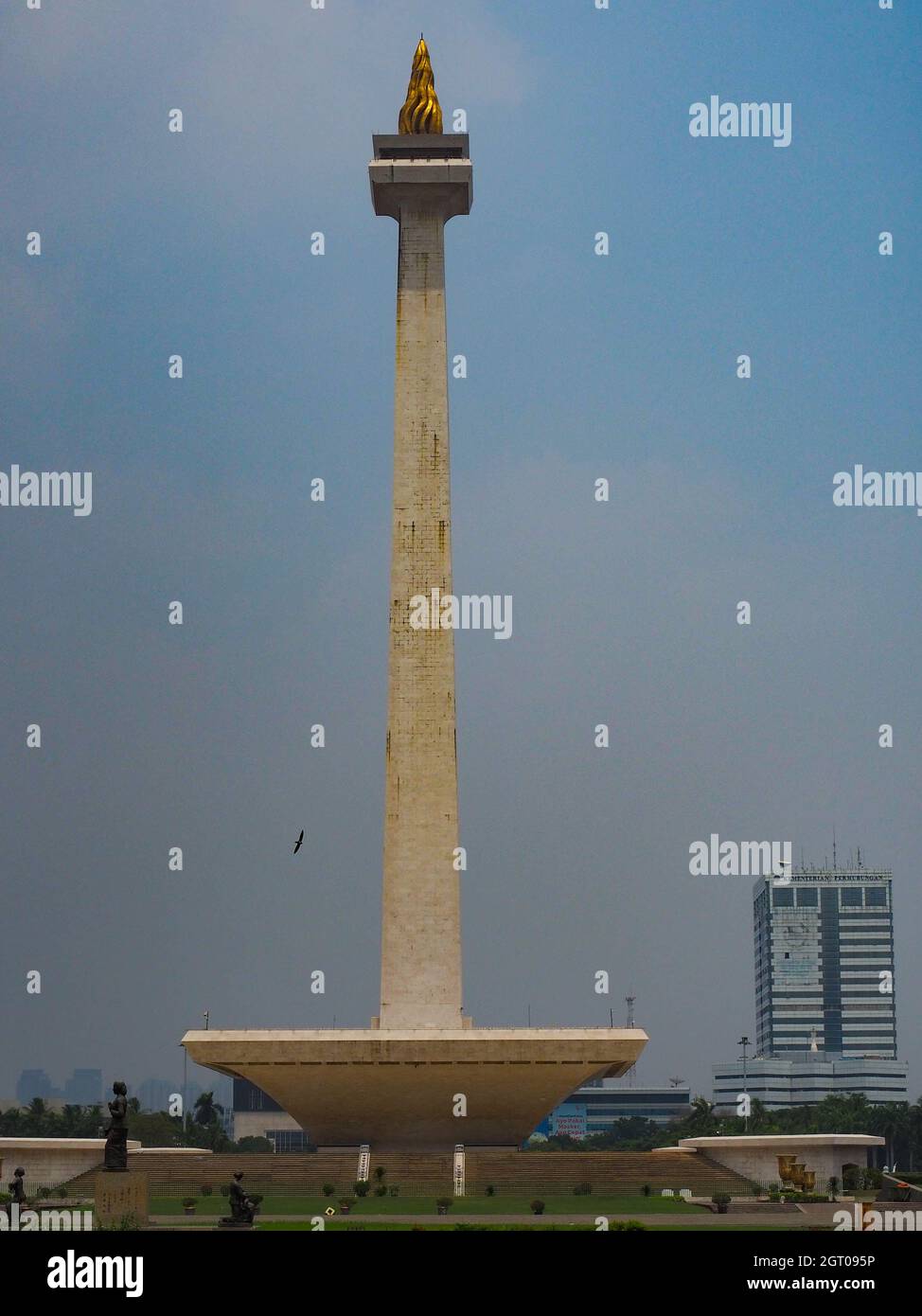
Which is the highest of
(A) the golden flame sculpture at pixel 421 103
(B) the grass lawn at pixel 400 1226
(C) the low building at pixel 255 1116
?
(A) the golden flame sculpture at pixel 421 103

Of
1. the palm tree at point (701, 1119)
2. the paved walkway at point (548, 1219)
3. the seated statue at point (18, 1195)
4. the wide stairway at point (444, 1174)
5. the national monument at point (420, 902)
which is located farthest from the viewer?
the palm tree at point (701, 1119)

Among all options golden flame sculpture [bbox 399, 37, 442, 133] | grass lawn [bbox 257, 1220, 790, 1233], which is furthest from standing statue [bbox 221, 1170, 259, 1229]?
golden flame sculpture [bbox 399, 37, 442, 133]

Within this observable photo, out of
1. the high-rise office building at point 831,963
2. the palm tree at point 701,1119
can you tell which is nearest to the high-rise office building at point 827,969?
the high-rise office building at point 831,963

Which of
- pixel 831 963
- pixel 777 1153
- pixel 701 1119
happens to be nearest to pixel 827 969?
pixel 831 963

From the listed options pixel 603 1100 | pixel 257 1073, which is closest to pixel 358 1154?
pixel 257 1073

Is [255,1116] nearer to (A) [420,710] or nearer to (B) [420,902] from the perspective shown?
(B) [420,902]

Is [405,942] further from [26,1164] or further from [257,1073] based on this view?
[26,1164]

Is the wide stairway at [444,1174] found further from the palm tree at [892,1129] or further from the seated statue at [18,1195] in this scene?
the palm tree at [892,1129]
